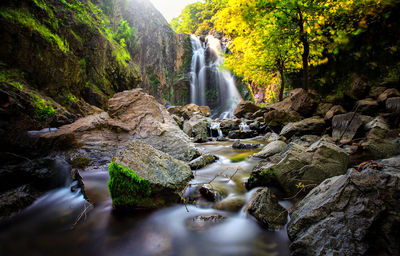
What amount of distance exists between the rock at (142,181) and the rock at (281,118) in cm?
714

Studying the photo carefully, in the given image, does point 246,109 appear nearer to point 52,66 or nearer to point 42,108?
point 52,66

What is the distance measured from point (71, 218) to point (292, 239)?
285cm

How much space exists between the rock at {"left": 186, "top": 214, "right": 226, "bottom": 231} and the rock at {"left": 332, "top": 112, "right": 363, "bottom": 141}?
464cm

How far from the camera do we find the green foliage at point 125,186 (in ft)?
8.27

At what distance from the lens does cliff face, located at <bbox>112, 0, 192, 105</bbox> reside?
2230 cm

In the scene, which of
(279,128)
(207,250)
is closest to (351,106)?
(279,128)

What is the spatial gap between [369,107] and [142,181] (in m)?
7.19

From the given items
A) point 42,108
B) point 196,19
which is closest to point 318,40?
point 42,108

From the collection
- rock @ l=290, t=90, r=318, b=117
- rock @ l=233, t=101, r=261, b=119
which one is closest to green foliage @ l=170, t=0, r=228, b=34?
rock @ l=233, t=101, r=261, b=119

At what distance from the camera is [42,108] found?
581 centimetres

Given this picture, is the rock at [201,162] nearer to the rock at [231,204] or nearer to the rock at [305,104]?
the rock at [231,204]

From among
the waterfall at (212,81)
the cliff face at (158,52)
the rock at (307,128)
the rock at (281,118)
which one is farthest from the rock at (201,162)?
the waterfall at (212,81)

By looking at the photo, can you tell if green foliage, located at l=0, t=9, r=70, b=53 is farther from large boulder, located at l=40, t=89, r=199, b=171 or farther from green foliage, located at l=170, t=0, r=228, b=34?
green foliage, located at l=170, t=0, r=228, b=34

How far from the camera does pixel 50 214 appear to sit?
8.71ft
